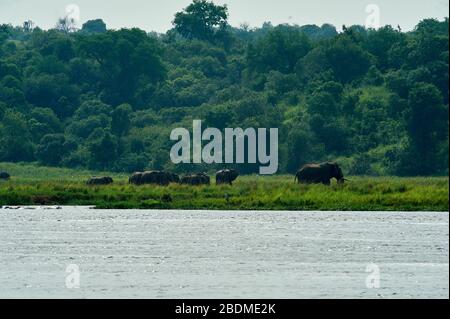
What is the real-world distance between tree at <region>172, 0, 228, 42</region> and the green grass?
239ft

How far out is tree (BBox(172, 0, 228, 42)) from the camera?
13525 centimetres

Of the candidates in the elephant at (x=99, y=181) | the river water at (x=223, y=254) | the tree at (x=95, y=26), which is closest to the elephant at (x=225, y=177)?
the elephant at (x=99, y=181)

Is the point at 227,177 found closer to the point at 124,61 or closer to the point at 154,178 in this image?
the point at 154,178

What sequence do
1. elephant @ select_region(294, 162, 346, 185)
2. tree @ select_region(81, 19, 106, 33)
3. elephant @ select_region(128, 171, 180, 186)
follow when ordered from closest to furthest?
elephant @ select_region(294, 162, 346, 185) → elephant @ select_region(128, 171, 180, 186) → tree @ select_region(81, 19, 106, 33)

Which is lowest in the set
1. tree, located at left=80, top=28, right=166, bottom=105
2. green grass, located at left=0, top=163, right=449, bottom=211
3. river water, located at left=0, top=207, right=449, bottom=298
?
river water, located at left=0, top=207, right=449, bottom=298

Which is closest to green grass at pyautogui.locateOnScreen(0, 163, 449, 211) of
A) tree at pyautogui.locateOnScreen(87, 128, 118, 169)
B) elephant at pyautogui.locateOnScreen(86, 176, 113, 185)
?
elephant at pyautogui.locateOnScreen(86, 176, 113, 185)

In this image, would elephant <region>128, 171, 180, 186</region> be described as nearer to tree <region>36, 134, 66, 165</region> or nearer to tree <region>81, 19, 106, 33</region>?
tree <region>36, 134, 66, 165</region>

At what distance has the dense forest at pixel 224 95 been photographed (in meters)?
90.0

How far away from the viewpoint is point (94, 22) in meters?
194

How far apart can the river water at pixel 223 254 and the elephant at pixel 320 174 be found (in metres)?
12.3

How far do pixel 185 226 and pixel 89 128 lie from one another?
57737 mm

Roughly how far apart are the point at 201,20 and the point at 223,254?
9931 centimetres
